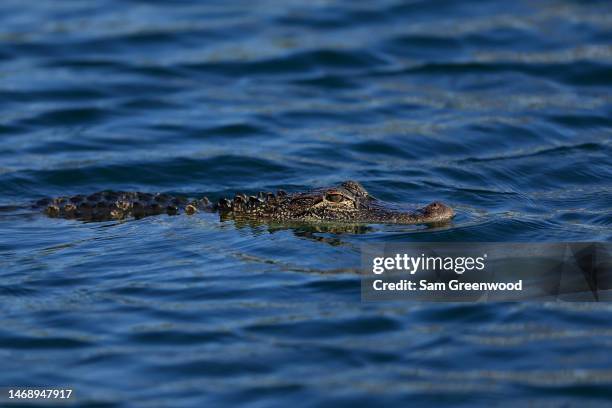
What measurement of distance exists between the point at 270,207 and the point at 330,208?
65 centimetres

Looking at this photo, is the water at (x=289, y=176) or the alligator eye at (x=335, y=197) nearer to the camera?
the water at (x=289, y=176)

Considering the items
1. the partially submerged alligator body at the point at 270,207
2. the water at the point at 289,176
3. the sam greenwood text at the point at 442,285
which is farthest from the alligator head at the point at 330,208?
the sam greenwood text at the point at 442,285

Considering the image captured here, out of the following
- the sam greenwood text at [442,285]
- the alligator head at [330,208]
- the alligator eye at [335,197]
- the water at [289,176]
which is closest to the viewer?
the water at [289,176]

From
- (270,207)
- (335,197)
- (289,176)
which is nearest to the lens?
(335,197)

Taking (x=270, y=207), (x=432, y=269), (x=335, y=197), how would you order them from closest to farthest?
1. (x=432, y=269)
2. (x=335, y=197)
3. (x=270, y=207)

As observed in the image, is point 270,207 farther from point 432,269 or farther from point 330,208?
point 432,269

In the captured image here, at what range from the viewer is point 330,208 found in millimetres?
10781

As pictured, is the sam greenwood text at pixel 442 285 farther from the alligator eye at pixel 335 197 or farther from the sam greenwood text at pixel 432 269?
Result: the alligator eye at pixel 335 197

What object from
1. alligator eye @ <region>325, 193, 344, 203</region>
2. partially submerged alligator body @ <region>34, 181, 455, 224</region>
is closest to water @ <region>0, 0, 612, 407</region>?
partially submerged alligator body @ <region>34, 181, 455, 224</region>

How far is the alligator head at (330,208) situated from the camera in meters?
10.5

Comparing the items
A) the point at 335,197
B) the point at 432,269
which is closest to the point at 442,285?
the point at 432,269

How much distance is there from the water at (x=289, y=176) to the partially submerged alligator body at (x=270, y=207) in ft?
0.66

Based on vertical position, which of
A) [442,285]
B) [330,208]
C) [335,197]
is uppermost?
[335,197]

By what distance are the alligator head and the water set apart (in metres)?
0.21
